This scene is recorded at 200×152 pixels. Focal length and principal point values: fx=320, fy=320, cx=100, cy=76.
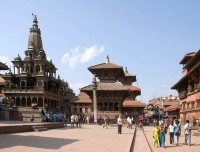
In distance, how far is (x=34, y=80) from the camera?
71438 mm

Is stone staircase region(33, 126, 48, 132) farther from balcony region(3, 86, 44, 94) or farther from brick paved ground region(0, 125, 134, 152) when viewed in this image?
balcony region(3, 86, 44, 94)

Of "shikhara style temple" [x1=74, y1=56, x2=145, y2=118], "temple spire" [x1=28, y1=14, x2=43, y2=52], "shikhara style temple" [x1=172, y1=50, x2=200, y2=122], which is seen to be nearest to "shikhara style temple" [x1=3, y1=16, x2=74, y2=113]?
"temple spire" [x1=28, y1=14, x2=43, y2=52]

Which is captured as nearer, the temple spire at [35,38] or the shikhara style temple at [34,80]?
the shikhara style temple at [34,80]

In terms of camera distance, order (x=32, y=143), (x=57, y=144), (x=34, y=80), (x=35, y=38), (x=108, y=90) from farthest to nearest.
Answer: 1. (x=35, y=38)
2. (x=34, y=80)
3. (x=108, y=90)
4. (x=57, y=144)
5. (x=32, y=143)

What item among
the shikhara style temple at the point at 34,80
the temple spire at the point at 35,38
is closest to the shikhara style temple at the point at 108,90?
the shikhara style temple at the point at 34,80

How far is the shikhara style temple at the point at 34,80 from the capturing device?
219ft

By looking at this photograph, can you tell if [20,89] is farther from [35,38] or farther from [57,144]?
[57,144]

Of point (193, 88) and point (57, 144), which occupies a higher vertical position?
point (193, 88)

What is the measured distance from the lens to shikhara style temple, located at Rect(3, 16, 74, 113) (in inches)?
2630

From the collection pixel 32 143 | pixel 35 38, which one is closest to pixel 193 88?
pixel 32 143

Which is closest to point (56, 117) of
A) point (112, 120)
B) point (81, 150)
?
point (112, 120)

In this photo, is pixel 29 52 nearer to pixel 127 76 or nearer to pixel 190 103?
pixel 127 76

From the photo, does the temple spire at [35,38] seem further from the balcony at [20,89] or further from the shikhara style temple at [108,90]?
the shikhara style temple at [108,90]

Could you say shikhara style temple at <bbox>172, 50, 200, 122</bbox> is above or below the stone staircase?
above
